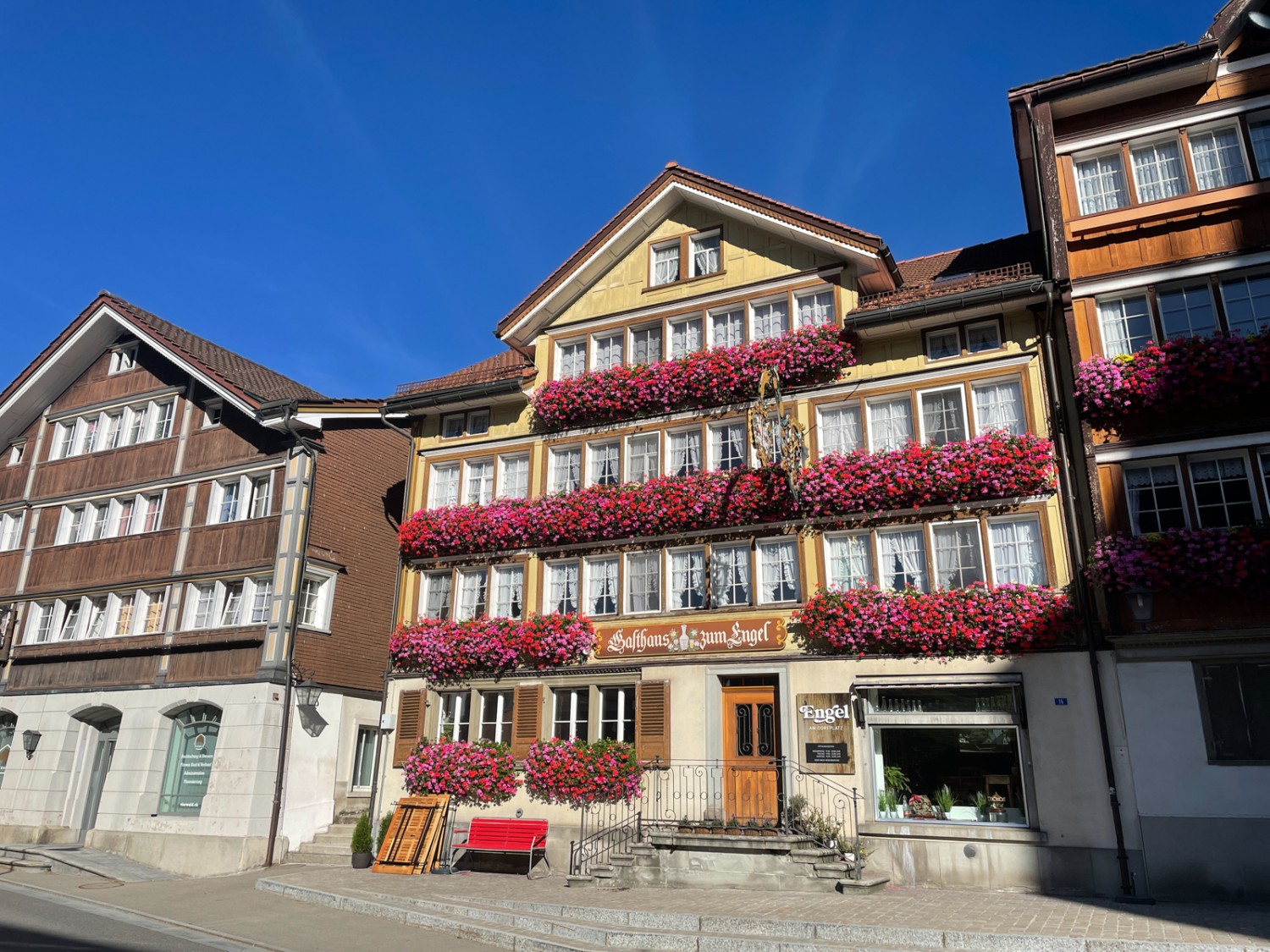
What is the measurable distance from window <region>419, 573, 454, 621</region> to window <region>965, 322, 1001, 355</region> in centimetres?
1185

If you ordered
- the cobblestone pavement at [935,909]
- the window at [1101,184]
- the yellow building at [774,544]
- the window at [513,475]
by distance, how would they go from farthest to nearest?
the window at [513,475], the window at [1101,184], the yellow building at [774,544], the cobblestone pavement at [935,909]

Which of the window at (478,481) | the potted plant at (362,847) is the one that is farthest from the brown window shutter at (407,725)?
the window at (478,481)

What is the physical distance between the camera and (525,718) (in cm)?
1995

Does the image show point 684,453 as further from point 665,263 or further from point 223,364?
point 223,364

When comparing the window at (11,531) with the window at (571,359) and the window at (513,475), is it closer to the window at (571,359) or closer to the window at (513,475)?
the window at (513,475)

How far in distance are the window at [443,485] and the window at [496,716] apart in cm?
466

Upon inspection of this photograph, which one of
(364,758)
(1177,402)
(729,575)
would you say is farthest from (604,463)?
(1177,402)

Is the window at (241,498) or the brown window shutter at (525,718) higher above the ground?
the window at (241,498)

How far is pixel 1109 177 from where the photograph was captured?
1784cm

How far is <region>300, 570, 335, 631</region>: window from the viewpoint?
2277 cm

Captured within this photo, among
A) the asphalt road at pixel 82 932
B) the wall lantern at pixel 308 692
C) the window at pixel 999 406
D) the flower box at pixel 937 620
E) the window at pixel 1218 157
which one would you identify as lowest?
the asphalt road at pixel 82 932

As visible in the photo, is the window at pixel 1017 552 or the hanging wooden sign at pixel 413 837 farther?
the hanging wooden sign at pixel 413 837

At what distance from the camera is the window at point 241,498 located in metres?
24.0

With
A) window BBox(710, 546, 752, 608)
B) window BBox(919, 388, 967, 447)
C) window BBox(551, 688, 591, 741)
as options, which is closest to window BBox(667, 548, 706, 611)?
window BBox(710, 546, 752, 608)
